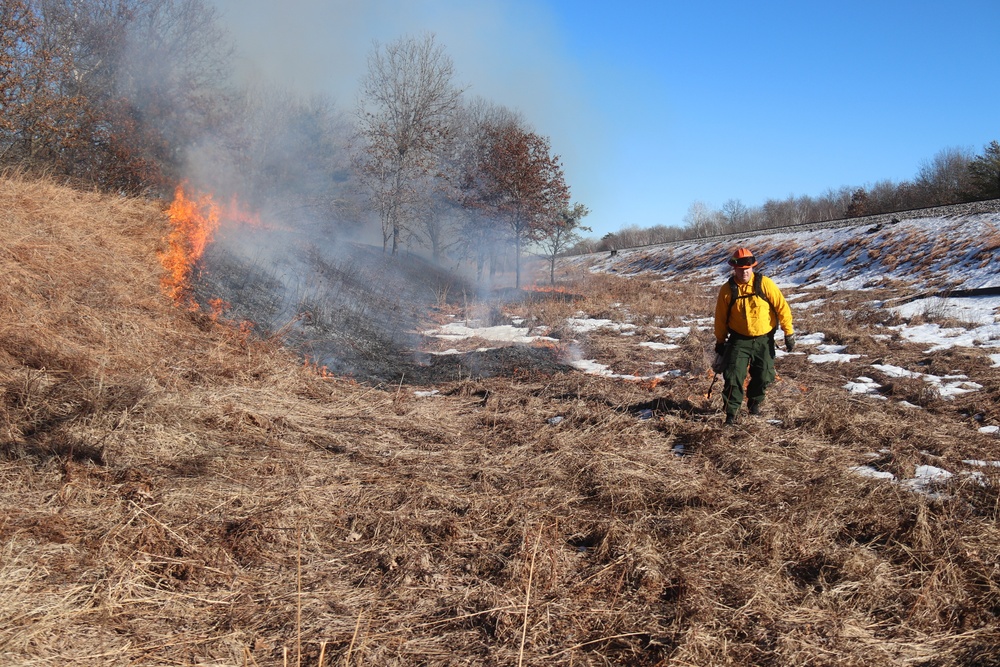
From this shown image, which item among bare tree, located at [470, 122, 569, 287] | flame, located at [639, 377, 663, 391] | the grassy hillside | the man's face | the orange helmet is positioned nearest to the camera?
the grassy hillside

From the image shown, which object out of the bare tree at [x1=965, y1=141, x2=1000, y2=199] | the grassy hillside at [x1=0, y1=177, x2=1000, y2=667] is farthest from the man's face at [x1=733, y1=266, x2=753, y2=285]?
the bare tree at [x1=965, y1=141, x2=1000, y2=199]

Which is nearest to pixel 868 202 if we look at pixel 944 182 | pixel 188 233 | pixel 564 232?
pixel 944 182

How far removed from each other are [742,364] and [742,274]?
31.7 inches

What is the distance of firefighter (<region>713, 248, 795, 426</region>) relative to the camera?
190 inches

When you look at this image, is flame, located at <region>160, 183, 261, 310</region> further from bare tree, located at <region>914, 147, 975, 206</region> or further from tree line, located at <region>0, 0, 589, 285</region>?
bare tree, located at <region>914, 147, 975, 206</region>

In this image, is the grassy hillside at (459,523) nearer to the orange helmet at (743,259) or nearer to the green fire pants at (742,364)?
the green fire pants at (742,364)

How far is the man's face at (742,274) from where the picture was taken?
481 centimetres

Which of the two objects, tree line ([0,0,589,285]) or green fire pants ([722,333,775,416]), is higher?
tree line ([0,0,589,285])

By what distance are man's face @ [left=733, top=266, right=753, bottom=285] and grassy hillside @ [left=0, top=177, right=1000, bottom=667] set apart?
1246 millimetres

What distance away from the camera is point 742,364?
4.88 m

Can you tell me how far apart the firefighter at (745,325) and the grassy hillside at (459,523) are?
40cm

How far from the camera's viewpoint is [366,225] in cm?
2900

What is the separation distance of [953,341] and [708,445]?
7.03 metres

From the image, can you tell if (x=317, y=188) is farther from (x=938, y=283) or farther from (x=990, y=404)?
(x=990, y=404)
